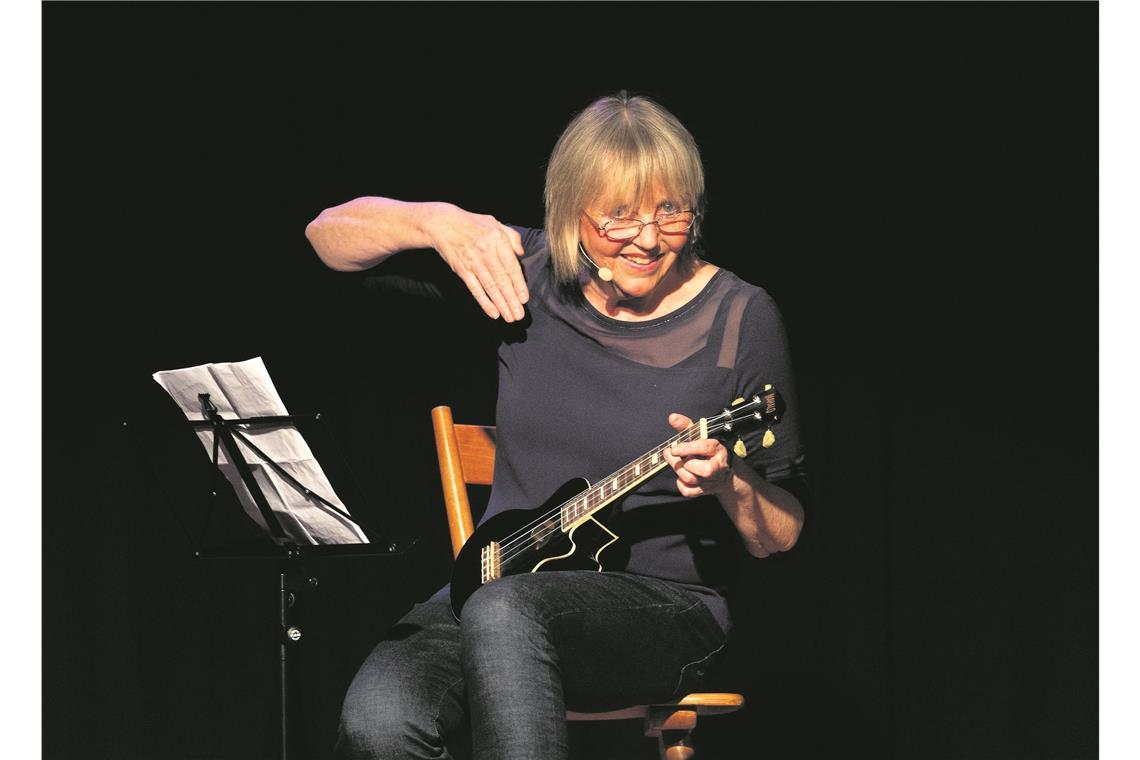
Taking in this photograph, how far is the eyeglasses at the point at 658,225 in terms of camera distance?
1.94m

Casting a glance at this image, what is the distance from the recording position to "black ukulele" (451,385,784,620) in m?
1.74

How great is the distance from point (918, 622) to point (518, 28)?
1.70 meters

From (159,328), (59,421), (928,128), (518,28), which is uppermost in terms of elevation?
(518,28)

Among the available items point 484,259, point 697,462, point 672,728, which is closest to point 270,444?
point 484,259

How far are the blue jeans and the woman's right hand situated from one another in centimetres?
48

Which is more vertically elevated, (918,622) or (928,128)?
(928,128)

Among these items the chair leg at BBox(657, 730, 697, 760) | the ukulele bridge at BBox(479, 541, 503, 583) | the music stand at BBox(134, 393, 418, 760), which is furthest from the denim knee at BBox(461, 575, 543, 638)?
the chair leg at BBox(657, 730, 697, 760)

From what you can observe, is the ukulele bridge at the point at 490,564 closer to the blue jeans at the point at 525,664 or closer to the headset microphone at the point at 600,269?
the blue jeans at the point at 525,664

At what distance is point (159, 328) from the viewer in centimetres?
307

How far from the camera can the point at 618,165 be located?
1.95m

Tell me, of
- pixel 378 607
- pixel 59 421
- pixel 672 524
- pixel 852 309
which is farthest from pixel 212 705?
pixel 852 309

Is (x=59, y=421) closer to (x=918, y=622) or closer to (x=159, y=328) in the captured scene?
(x=159, y=328)

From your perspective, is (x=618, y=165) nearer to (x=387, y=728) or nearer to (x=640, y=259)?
(x=640, y=259)

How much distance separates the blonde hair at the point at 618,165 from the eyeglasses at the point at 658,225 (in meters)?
0.02
